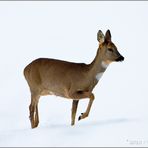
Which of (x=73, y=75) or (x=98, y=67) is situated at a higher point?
(x=98, y=67)

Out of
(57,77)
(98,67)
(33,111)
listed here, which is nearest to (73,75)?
(57,77)

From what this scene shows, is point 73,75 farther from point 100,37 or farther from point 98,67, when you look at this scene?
point 100,37

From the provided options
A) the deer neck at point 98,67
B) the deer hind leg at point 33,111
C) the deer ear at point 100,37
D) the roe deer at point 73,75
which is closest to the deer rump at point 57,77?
the roe deer at point 73,75

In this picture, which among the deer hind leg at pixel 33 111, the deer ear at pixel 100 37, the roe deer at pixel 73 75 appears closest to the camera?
the roe deer at pixel 73 75

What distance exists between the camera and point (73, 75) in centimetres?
1877

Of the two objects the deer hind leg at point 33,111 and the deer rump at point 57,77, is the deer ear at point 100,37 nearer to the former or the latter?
the deer rump at point 57,77

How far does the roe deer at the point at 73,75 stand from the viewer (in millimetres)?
18438

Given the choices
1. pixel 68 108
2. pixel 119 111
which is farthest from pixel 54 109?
pixel 119 111

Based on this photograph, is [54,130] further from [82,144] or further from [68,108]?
[68,108]

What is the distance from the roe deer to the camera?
18.4 meters

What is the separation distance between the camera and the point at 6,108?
87.2ft

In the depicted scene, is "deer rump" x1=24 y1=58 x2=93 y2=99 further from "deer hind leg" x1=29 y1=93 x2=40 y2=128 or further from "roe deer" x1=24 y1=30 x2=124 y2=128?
"deer hind leg" x1=29 y1=93 x2=40 y2=128

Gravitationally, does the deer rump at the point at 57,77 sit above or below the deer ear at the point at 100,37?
below

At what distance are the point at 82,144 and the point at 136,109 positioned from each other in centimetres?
860
